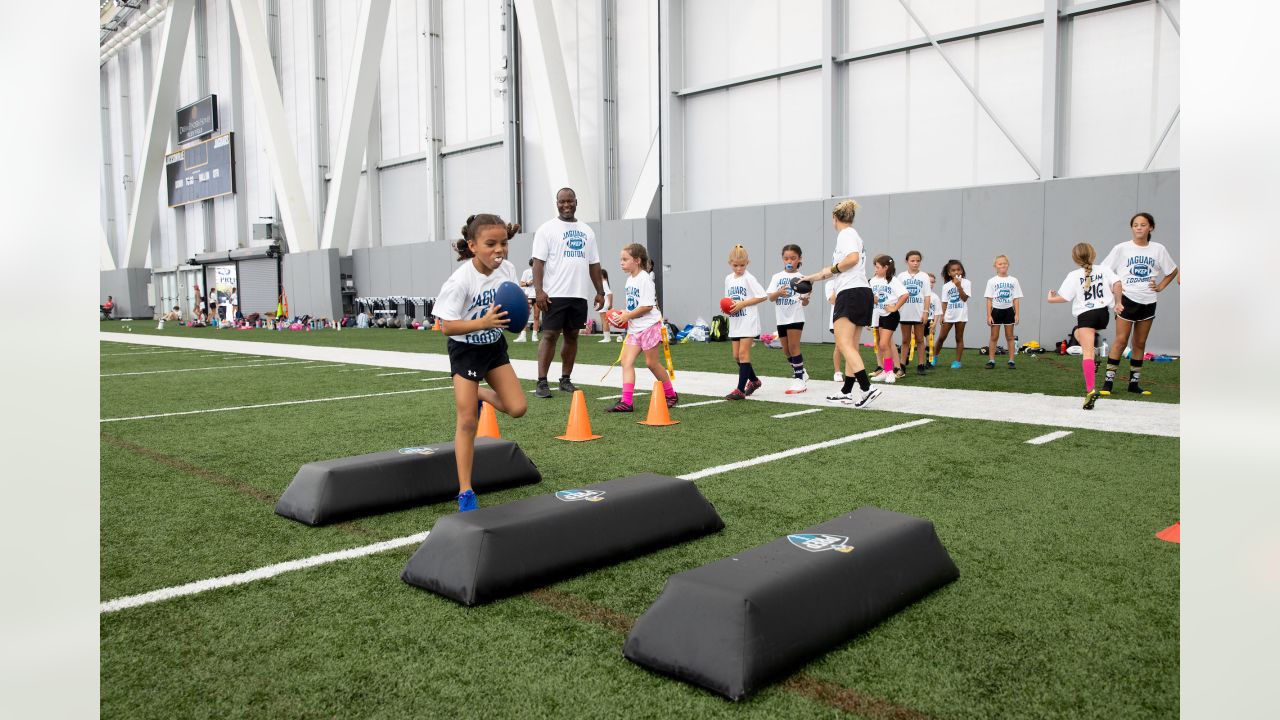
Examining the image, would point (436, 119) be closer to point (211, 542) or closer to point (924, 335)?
point (924, 335)

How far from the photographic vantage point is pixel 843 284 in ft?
27.8

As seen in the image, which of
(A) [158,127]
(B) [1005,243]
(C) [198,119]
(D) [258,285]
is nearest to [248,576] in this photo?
(B) [1005,243]

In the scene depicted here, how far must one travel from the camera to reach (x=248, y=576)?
3775 millimetres

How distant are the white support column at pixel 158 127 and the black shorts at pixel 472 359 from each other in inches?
1581

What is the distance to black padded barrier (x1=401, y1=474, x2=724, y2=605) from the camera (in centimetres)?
341

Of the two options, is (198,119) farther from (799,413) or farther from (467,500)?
(467,500)

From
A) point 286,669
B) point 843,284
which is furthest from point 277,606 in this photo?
point 843,284

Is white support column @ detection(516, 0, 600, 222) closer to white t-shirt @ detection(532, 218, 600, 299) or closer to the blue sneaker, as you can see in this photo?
white t-shirt @ detection(532, 218, 600, 299)

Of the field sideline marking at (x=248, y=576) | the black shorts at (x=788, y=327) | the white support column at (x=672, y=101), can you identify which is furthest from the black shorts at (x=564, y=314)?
the white support column at (x=672, y=101)

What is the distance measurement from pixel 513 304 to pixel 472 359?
0.38 m

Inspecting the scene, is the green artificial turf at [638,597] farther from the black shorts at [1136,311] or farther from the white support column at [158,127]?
the white support column at [158,127]

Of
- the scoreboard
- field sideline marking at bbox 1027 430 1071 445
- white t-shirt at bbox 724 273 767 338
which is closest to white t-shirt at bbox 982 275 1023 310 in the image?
white t-shirt at bbox 724 273 767 338

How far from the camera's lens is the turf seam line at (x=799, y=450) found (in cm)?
568
